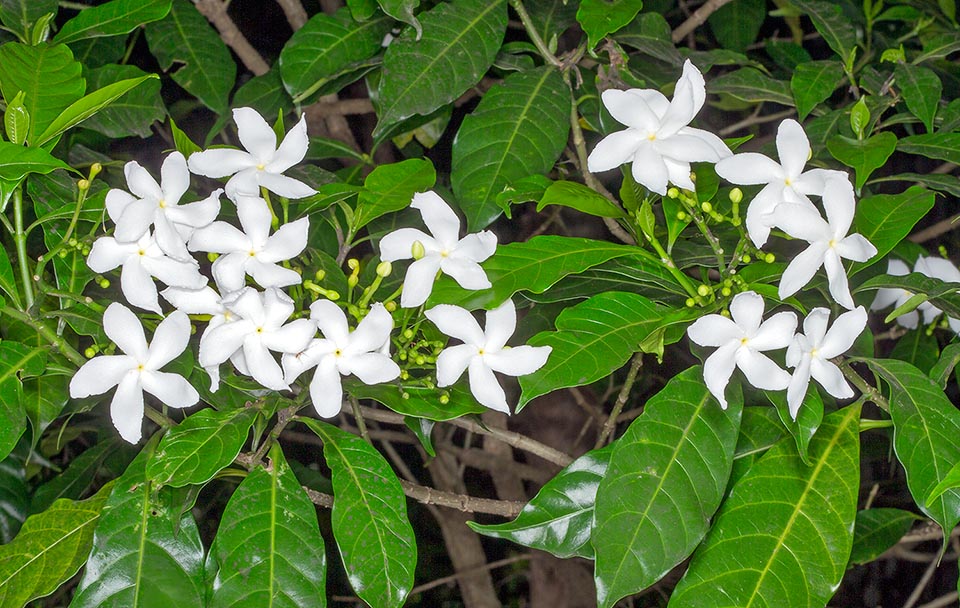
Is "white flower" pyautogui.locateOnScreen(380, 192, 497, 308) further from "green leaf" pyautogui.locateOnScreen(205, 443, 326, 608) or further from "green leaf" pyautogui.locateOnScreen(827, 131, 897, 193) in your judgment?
"green leaf" pyautogui.locateOnScreen(827, 131, 897, 193)

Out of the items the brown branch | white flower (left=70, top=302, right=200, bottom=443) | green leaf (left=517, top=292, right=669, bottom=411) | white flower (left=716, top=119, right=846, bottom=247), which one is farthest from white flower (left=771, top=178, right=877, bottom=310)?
the brown branch

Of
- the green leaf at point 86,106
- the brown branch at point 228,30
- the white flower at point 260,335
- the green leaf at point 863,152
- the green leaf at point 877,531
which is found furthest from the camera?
the brown branch at point 228,30

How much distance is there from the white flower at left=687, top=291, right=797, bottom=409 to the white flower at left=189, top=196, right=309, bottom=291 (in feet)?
1.30

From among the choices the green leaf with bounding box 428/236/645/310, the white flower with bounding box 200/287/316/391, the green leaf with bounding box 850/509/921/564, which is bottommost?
the green leaf with bounding box 850/509/921/564

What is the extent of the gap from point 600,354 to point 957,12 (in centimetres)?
141

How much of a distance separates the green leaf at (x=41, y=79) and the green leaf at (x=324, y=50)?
28 cm

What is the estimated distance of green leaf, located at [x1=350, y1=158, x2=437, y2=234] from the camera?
1021 mm

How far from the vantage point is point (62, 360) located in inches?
39.5

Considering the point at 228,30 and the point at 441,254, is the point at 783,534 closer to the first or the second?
the point at 441,254

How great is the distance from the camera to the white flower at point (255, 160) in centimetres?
93

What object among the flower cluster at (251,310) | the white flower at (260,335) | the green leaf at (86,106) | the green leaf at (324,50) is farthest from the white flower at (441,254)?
the green leaf at (324,50)

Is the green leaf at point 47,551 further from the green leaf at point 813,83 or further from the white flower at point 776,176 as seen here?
the green leaf at point 813,83

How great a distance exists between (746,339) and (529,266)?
0.77 ft

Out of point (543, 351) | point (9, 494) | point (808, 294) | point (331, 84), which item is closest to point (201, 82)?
point (331, 84)
